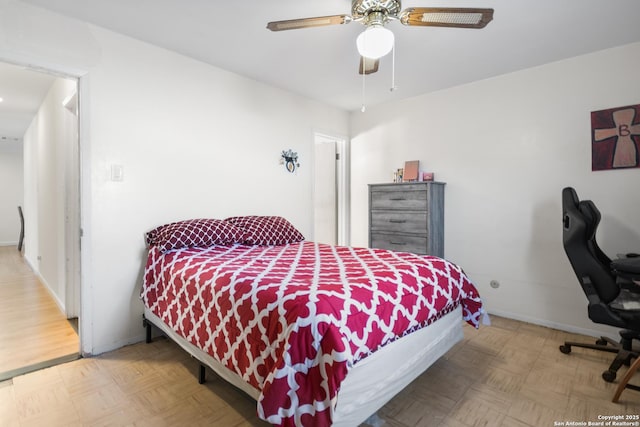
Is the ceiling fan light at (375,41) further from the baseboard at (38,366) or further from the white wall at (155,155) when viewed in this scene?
the baseboard at (38,366)

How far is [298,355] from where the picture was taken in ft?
4.00

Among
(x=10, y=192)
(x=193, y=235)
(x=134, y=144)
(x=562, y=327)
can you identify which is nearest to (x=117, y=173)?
(x=134, y=144)

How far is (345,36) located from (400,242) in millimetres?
2110

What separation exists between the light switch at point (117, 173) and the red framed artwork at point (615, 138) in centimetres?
386

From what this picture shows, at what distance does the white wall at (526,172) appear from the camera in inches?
103

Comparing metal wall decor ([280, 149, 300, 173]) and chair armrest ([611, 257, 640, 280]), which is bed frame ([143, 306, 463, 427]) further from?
metal wall decor ([280, 149, 300, 173])

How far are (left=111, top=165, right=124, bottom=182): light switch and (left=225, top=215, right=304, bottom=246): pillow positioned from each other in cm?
93

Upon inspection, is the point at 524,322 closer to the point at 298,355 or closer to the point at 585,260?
the point at 585,260

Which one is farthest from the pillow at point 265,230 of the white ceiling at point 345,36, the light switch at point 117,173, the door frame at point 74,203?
the white ceiling at point 345,36

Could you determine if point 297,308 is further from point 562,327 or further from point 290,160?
point 562,327

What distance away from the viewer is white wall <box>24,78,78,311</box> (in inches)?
118

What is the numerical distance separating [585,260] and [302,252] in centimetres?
191

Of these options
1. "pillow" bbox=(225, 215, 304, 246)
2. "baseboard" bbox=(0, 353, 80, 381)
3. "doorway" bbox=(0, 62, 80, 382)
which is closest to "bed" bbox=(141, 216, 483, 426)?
"pillow" bbox=(225, 215, 304, 246)

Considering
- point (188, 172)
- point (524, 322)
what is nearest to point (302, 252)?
point (188, 172)
